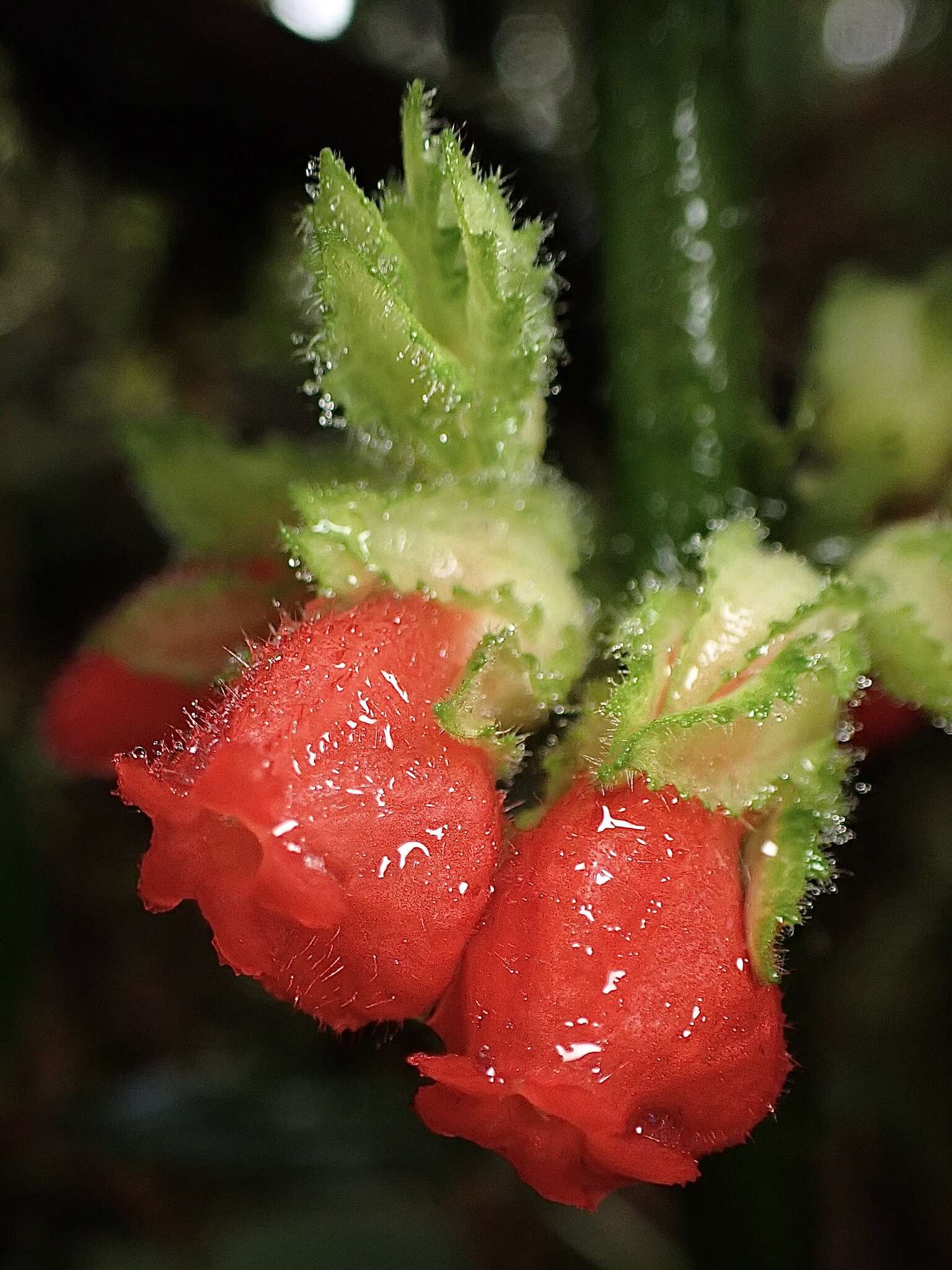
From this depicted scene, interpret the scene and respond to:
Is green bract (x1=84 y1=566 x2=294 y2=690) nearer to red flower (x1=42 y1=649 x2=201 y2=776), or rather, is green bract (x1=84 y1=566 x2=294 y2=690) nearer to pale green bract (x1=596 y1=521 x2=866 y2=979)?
red flower (x1=42 y1=649 x2=201 y2=776)

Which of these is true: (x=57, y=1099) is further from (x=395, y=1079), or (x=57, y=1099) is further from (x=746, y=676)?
(x=746, y=676)

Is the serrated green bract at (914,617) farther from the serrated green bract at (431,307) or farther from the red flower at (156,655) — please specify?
the red flower at (156,655)

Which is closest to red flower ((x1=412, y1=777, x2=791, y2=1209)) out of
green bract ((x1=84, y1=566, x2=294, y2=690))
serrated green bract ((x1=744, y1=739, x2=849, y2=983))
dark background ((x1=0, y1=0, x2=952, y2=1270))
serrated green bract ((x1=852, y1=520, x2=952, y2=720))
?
serrated green bract ((x1=744, y1=739, x2=849, y2=983))

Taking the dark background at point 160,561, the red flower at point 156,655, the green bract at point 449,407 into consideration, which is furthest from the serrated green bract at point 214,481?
the dark background at point 160,561

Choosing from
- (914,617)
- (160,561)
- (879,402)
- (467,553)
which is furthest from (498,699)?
(160,561)

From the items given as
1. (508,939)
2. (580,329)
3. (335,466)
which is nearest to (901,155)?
(580,329)
